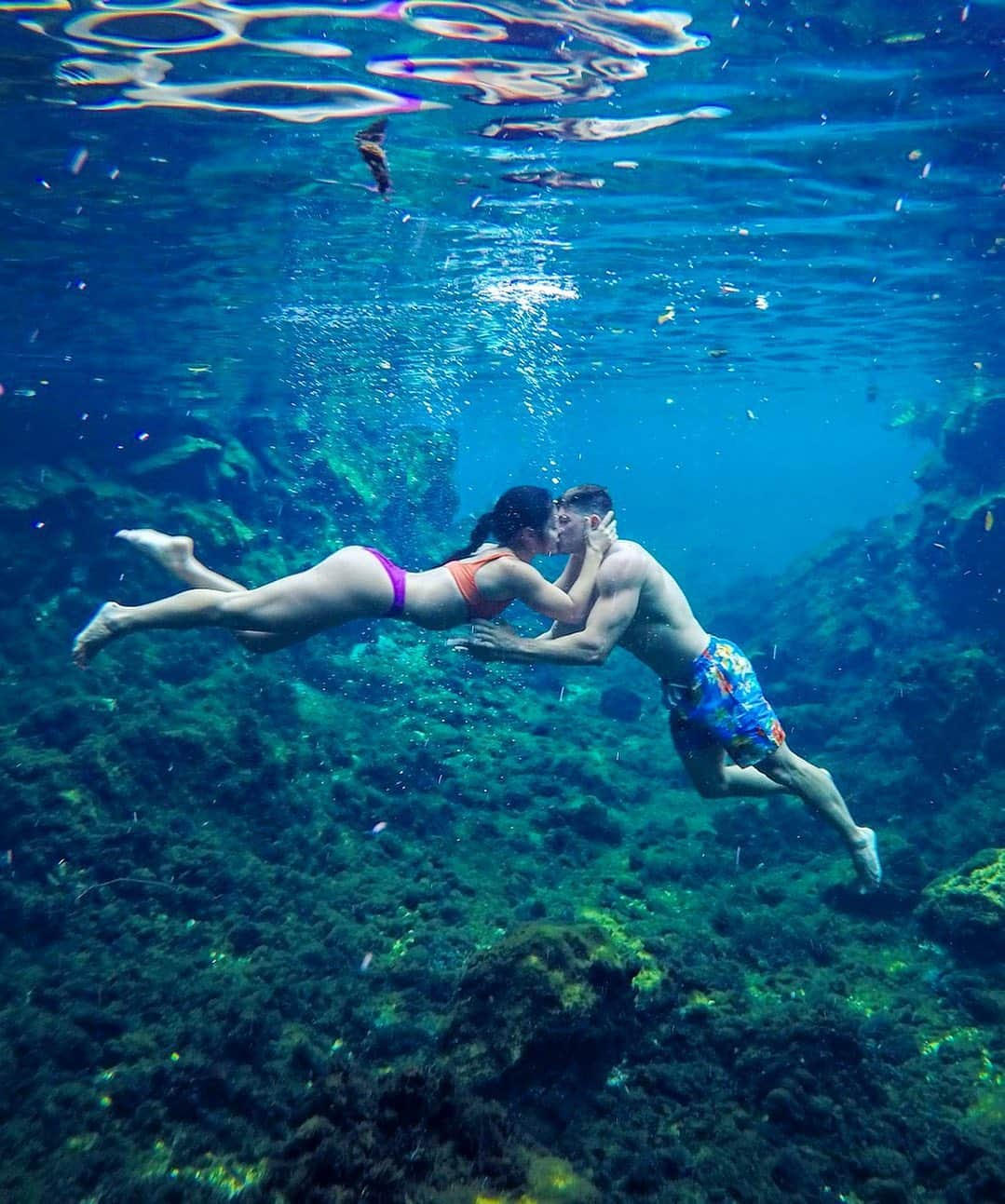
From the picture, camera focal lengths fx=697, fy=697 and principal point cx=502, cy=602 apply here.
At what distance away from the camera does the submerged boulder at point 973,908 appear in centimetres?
736

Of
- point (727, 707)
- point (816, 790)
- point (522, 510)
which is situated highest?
point (522, 510)

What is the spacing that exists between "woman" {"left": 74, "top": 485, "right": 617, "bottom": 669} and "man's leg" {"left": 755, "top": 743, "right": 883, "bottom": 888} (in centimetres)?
235

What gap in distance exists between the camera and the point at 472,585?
5676mm

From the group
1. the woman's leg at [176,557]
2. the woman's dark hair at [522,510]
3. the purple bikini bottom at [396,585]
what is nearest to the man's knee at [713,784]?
the woman's dark hair at [522,510]

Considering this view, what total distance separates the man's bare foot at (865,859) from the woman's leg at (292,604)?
5159 mm

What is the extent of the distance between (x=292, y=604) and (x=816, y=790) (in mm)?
4991

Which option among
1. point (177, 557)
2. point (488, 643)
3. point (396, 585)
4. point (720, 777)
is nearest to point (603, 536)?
point (488, 643)

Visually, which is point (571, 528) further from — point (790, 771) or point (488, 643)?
point (790, 771)

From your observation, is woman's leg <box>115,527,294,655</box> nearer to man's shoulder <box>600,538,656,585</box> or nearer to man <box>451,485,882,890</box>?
man <box>451,485,882,890</box>

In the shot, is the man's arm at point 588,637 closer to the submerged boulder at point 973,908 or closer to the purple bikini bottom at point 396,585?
the purple bikini bottom at point 396,585

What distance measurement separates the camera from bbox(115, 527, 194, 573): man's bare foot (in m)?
6.30

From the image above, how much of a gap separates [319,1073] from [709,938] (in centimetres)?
451

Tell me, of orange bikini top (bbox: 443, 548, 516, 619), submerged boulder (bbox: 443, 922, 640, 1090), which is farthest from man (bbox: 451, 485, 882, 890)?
submerged boulder (bbox: 443, 922, 640, 1090)

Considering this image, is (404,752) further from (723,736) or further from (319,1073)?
Answer: (723,736)
